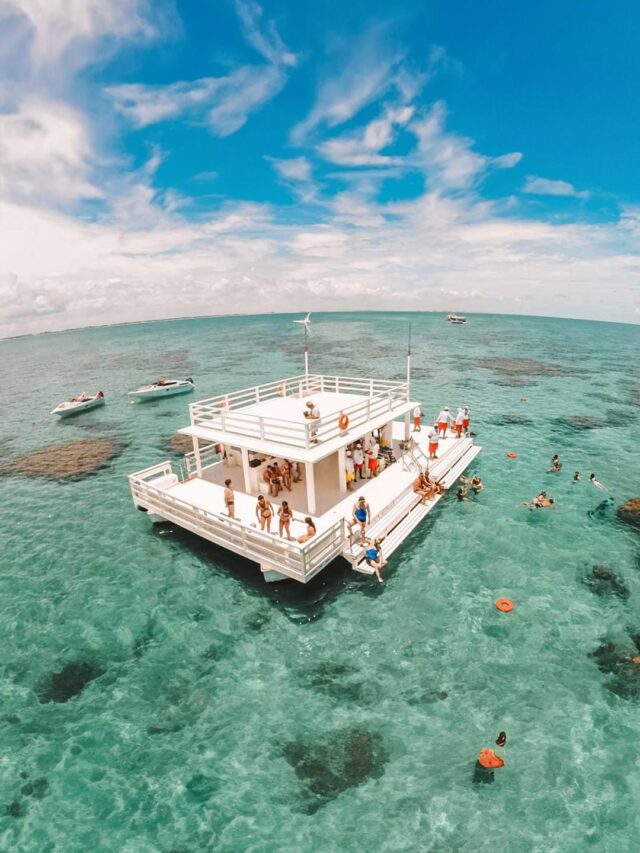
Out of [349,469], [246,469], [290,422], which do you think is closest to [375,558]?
[349,469]

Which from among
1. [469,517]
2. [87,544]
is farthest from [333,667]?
[87,544]

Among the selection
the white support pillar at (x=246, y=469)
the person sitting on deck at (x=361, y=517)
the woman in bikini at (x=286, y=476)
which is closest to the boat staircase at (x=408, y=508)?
the person sitting on deck at (x=361, y=517)

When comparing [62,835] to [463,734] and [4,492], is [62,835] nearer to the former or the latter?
[463,734]

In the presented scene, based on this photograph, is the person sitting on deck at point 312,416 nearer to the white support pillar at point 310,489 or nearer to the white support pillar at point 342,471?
the white support pillar at point 310,489

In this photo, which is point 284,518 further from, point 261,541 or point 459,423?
point 459,423

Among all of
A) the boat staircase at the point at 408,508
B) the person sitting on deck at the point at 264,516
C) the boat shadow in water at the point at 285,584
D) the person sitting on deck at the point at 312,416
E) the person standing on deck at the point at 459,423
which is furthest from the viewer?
the person standing on deck at the point at 459,423

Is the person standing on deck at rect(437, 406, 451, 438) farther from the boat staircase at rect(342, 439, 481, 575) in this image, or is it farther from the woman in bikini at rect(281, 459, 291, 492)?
the woman in bikini at rect(281, 459, 291, 492)
